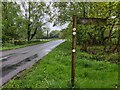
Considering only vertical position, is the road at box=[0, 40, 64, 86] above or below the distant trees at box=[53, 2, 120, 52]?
below

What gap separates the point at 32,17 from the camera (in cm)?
5078

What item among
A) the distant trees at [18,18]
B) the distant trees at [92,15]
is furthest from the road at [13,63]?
the distant trees at [18,18]

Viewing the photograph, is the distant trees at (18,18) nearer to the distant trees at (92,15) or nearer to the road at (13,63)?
the distant trees at (92,15)

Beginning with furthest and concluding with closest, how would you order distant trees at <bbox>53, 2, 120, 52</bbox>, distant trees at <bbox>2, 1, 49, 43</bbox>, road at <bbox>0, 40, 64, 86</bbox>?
distant trees at <bbox>2, 1, 49, 43</bbox>
distant trees at <bbox>53, 2, 120, 52</bbox>
road at <bbox>0, 40, 64, 86</bbox>

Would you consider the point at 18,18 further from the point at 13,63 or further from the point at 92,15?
the point at 13,63

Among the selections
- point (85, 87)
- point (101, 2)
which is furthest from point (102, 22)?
point (101, 2)

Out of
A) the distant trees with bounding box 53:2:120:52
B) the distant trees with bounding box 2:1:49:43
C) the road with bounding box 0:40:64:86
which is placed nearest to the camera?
the road with bounding box 0:40:64:86

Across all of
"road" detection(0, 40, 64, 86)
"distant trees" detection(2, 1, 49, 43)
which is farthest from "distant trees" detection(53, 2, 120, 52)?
"distant trees" detection(2, 1, 49, 43)

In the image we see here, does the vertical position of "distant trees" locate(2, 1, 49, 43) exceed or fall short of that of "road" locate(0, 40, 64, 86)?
it exceeds it

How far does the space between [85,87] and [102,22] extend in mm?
2590

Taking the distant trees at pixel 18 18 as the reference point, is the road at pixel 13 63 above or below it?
below

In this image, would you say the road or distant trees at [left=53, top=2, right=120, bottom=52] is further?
distant trees at [left=53, top=2, right=120, bottom=52]

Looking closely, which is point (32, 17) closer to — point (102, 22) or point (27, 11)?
point (27, 11)

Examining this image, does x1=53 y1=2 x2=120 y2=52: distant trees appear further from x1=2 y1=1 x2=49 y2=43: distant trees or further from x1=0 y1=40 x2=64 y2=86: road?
x1=2 y1=1 x2=49 y2=43: distant trees
